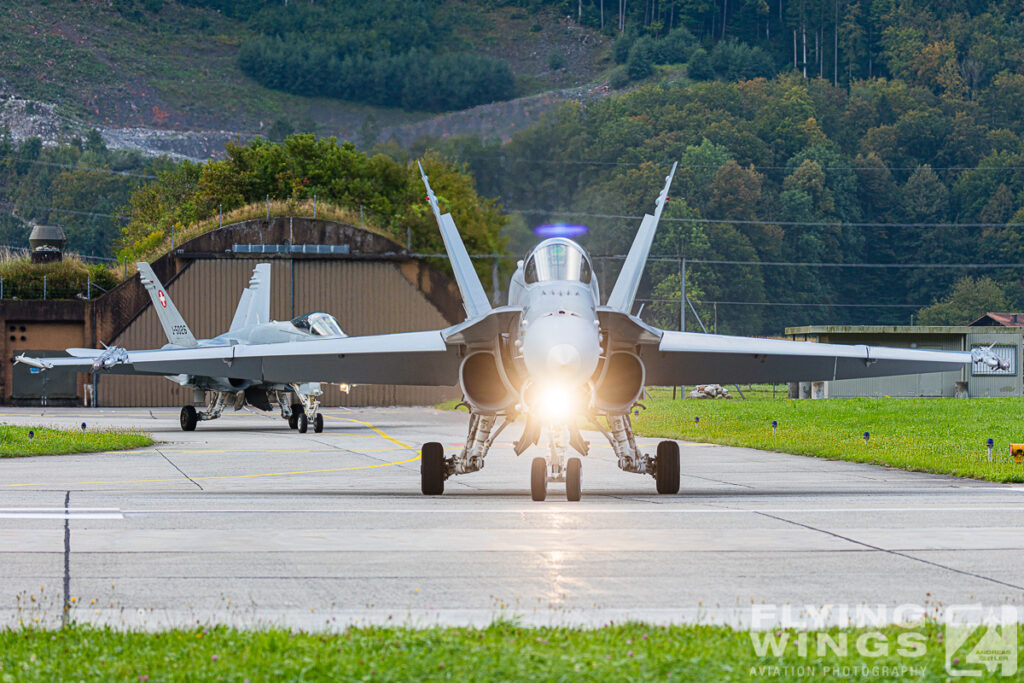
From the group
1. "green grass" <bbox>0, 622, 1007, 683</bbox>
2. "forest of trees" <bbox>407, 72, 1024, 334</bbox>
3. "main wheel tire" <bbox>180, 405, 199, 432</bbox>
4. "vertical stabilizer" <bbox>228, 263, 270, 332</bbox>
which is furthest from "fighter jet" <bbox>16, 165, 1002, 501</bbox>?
"forest of trees" <bbox>407, 72, 1024, 334</bbox>

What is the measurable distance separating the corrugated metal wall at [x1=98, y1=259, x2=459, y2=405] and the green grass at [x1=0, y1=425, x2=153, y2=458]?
2350 cm

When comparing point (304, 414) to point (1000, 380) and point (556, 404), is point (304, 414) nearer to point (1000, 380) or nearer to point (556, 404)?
point (556, 404)

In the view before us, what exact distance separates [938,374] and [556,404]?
136ft

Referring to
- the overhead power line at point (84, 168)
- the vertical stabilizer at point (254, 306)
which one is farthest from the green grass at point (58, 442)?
the overhead power line at point (84, 168)

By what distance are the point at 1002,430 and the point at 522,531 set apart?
16.0 metres

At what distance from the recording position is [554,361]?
1281cm

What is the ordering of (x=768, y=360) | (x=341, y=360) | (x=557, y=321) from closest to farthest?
(x=557, y=321), (x=341, y=360), (x=768, y=360)

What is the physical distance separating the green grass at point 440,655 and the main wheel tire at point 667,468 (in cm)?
832

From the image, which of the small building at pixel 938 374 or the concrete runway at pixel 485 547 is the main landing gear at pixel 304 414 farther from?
the small building at pixel 938 374

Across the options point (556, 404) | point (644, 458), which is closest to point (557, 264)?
point (556, 404)

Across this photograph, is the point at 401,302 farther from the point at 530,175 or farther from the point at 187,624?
the point at 530,175

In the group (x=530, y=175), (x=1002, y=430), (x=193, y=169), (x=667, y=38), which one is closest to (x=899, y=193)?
(x=530, y=175)

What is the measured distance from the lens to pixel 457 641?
6.70 m

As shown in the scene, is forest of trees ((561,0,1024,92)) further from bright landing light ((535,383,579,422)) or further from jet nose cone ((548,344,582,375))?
jet nose cone ((548,344,582,375))
